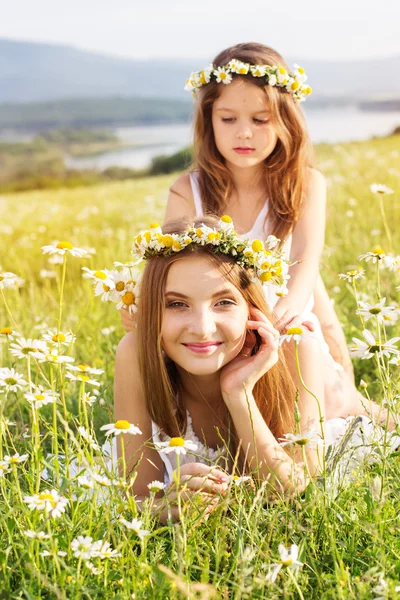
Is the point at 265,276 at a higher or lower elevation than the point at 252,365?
higher

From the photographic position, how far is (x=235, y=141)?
353 cm

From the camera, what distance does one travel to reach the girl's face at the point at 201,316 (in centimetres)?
243

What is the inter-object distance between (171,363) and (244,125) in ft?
4.39

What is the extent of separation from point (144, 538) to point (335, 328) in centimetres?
222

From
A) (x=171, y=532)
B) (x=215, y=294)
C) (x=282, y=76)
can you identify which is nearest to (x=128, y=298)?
(x=215, y=294)

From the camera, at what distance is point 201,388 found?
2.71 metres

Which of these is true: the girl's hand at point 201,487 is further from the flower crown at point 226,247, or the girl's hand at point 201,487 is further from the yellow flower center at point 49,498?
the flower crown at point 226,247

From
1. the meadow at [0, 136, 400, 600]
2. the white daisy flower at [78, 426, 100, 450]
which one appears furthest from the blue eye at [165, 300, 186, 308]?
the white daisy flower at [78, 426, 100, 450]

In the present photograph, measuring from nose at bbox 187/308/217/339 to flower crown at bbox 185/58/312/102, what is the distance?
1614 mm

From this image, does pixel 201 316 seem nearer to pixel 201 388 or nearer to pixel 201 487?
pixel 201 388

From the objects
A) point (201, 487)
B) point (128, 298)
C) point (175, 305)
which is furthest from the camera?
point (128, 298)

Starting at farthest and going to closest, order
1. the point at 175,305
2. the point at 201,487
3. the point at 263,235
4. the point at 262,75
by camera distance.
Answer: the point at 263,235
the point at 262,75
the point at 175,305
the point at 201,487

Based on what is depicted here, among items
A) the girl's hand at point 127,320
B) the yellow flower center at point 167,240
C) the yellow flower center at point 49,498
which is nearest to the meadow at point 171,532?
the yellow flower center at point 49,498

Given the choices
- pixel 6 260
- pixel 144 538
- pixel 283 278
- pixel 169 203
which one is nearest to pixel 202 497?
pixel 144 538
